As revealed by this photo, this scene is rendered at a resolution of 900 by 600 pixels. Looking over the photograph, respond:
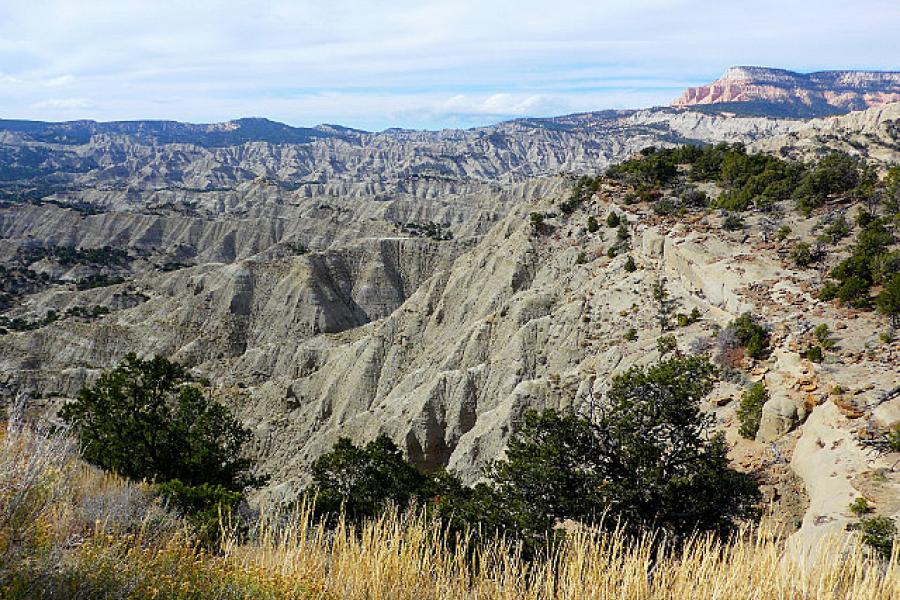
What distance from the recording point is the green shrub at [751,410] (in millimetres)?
16578

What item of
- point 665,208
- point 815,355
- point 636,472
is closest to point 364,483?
point 636,472

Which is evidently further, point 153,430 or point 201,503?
point 153,430

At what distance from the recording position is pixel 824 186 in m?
32.8

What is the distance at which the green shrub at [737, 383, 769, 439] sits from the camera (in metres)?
16.6

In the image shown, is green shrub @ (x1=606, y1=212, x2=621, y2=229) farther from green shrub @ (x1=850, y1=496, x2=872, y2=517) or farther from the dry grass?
the dry grass

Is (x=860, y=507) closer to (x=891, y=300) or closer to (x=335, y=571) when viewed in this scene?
(x=891, y=300)

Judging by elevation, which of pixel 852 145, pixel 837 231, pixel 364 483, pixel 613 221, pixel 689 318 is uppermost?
pixel 852 145

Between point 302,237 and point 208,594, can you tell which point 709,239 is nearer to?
point 208,594

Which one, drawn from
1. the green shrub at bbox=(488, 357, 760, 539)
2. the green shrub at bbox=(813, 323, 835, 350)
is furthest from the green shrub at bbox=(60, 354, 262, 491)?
the green shrub at bbox=(813, 323, 835, 350)

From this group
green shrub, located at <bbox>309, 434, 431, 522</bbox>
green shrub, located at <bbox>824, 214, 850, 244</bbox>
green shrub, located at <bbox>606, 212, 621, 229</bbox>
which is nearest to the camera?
green shrub, located at <bbox>309, 434, 431, 522</bbox>

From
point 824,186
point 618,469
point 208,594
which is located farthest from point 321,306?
point 208,594

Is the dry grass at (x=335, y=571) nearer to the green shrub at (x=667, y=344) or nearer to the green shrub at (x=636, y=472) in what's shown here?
the green shrub at (x=636, y=472)

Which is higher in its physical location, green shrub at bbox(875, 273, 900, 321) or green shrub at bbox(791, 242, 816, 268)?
green shrub at bbox(791, 242, 816, 268)

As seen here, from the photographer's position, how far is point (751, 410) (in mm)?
16953
